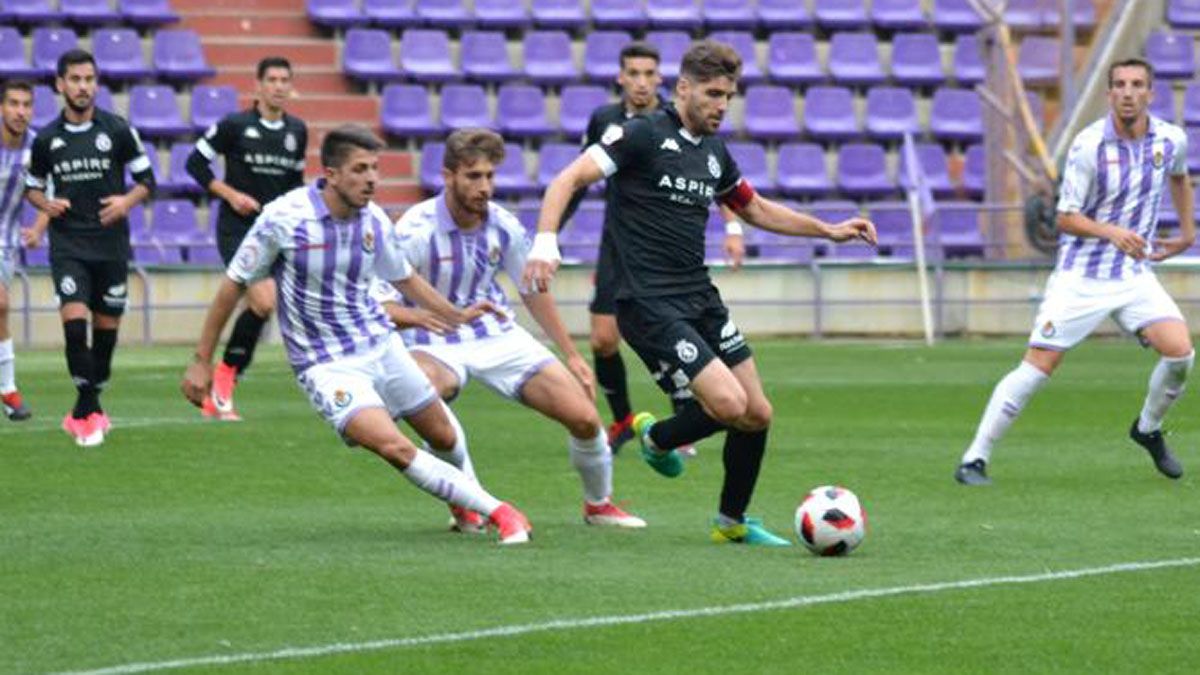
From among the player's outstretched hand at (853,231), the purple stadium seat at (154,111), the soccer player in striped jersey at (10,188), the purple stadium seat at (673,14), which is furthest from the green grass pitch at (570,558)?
the purple stadium seat at (673,14)

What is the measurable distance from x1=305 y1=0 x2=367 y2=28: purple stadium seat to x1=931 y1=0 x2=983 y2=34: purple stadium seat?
21.6 ft

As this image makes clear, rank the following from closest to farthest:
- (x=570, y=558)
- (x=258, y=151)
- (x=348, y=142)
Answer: (x=570, y=558) → (x=348, y=142) → (x=258, y=151)

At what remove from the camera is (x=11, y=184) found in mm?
16781

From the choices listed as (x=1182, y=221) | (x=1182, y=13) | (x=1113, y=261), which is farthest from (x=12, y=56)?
(x=1113, y=261)

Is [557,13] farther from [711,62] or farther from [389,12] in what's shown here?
[711,62]

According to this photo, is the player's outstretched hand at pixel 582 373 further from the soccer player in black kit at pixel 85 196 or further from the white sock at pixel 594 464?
the soccer player in black kit at pixel 85 196

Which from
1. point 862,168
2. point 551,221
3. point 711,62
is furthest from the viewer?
point 862,168

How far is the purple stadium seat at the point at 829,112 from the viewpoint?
→ 29469 millimetres

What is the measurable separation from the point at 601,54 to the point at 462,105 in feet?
5.70

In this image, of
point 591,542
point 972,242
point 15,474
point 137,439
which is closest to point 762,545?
point 591,542

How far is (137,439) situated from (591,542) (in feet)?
18.8

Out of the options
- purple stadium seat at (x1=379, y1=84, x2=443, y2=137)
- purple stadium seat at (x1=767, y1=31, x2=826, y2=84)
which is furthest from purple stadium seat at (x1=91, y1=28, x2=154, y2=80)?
purple stadium seat at (x1=767, y1=31, x2=826, y2=84)

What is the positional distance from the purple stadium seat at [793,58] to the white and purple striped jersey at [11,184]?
13991 millimetres

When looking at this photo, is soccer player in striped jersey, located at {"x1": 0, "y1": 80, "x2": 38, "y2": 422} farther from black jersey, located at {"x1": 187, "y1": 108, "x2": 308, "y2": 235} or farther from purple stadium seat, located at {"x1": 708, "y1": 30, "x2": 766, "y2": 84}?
purple stadium seat, located at {"x1": 708, "y1": 30, "x2": 766, "y2": 84}
